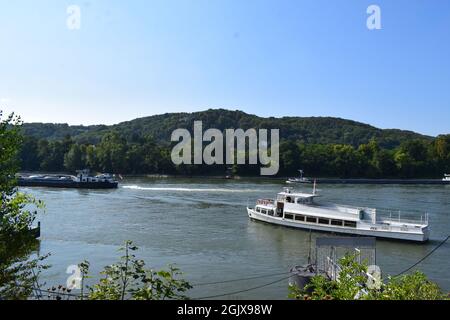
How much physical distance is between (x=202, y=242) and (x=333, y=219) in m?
11.9

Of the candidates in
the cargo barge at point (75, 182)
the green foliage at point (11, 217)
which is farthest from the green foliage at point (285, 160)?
the green foliage at point (11, 217)

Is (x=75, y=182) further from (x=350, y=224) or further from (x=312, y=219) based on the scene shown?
(x=350, y=224)

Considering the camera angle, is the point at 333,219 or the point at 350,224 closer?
the point at 350,224

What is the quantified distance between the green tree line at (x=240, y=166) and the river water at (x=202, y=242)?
57218mm

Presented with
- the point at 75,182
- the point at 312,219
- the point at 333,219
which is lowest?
the point at 312,219

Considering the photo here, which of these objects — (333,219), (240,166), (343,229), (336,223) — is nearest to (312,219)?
(333,219)

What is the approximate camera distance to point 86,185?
256ft

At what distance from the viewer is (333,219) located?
3778 centimetres
